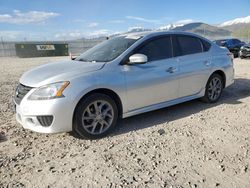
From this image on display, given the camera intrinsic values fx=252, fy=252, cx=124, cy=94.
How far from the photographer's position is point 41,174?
297cm

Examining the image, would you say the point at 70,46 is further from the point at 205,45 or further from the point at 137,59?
the point at 137,59

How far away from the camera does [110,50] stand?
15.0 ft

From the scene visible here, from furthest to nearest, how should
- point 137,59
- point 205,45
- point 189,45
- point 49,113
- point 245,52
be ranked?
point 245,52 → point 205,45 → point 189,45 → point 137,59 → point 49,113

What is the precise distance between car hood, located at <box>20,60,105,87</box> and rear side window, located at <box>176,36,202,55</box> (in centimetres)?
185

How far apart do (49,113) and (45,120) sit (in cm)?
14

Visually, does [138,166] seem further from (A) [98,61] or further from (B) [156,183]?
(A) [98,61]

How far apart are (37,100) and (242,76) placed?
767cm

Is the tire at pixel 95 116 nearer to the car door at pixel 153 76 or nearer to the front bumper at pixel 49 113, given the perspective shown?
the front bumper at pixel 49 113

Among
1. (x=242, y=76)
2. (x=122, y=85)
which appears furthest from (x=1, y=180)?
(x=242, y=76)

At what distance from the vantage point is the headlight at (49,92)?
354 centimetres

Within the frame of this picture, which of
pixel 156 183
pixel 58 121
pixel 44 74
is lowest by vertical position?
pixel 156 183

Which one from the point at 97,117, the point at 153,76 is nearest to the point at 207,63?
the point at 153,76

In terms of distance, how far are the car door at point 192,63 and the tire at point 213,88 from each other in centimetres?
20

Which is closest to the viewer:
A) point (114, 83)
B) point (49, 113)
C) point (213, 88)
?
point (49, 113)
